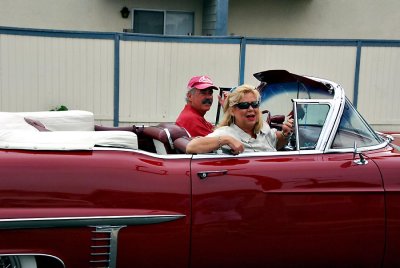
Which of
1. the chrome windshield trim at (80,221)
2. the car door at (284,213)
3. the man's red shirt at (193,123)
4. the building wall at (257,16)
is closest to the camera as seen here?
the chrome windshield trim at (80,221)

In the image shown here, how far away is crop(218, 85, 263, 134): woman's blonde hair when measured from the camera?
11.5ft

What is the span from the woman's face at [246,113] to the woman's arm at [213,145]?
0.37 m

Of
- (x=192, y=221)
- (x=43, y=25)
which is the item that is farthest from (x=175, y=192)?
(x=43, y=25)

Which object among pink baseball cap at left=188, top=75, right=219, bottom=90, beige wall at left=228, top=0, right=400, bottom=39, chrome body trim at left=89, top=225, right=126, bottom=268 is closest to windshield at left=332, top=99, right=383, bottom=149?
chrome body trim at left=89, top=225, right=126, bottom=268

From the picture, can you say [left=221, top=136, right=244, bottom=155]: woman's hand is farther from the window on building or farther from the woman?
the window on building

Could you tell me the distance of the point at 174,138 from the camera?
3.54m

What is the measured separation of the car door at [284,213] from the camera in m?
2.97

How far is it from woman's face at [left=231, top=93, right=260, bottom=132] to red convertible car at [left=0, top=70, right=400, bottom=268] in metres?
0.33

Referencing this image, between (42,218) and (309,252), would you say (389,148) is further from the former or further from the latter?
(42,218)

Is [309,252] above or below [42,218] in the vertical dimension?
below

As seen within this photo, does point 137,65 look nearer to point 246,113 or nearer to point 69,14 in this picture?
point 69,14

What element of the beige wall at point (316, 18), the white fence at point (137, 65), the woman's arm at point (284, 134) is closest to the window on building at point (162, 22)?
the beige wall at point (316, 18)

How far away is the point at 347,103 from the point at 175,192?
50.1 inches

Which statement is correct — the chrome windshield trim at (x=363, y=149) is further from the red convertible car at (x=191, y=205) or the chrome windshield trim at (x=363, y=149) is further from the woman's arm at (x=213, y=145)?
the woman's arm at (x=213, y=145)
